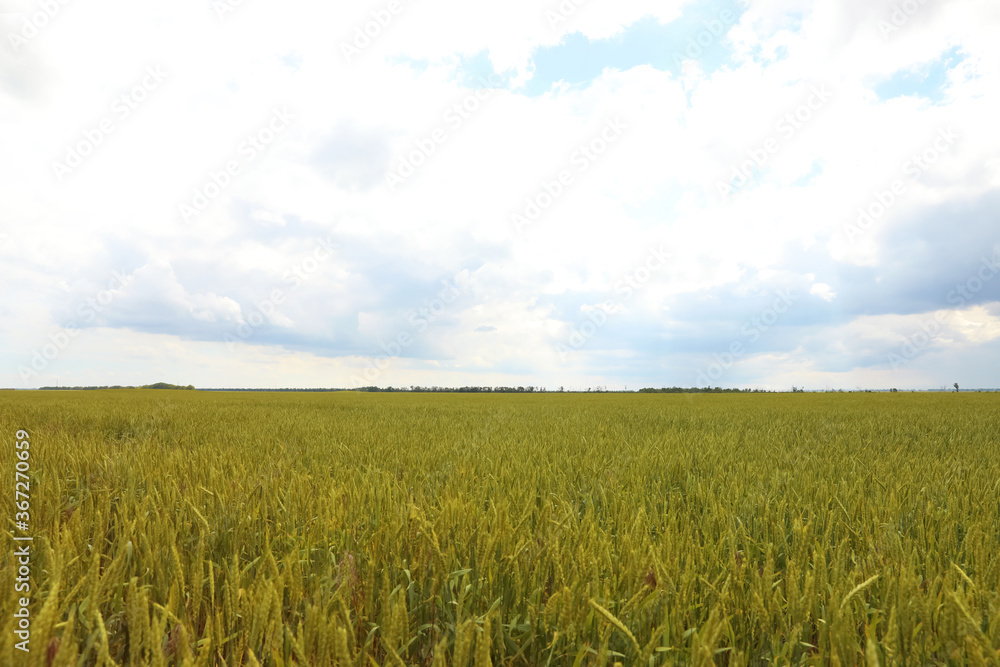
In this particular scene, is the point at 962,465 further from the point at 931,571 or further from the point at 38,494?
the point at 38,494

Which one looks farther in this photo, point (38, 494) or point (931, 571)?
point (38, 494)

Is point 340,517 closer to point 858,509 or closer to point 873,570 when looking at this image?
point 873,570

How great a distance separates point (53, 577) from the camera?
1.26m

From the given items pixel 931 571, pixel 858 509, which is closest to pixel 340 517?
pixel 931 571

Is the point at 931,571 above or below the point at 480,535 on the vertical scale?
below

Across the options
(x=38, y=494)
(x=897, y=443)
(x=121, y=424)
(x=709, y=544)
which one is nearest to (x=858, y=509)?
(x=709, y=544)

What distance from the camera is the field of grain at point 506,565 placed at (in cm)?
122

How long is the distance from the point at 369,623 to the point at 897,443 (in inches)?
269

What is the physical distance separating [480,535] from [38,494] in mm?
2538

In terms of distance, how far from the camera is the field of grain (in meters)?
1.22

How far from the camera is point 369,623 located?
4.69 feet

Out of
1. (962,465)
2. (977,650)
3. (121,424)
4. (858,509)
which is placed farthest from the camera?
(121,424)

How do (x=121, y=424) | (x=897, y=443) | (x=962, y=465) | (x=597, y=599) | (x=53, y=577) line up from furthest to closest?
(x=121, y=424) → (x=897, y=443) → (x=962, y=465) → (x=597, y=599) → (x=53, y=577)

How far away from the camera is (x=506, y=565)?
5.45ft
